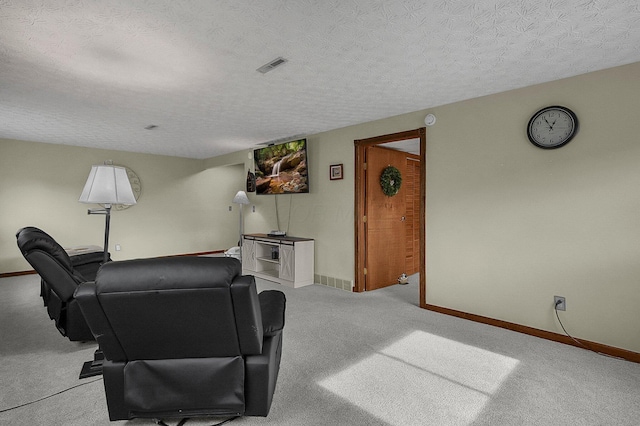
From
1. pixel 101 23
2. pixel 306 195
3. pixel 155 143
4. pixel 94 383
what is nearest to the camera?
pixel 101 23

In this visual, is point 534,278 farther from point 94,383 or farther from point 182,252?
point 182,252

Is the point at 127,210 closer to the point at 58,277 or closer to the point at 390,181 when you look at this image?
the point at 58,277

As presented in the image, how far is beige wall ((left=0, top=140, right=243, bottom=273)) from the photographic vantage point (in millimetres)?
5363

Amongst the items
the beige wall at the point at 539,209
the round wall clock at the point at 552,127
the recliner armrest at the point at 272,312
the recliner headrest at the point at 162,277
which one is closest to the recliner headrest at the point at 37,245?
the recliner headrest at the point at 162,277

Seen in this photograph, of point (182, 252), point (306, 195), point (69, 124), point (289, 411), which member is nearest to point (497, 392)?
point (289, 411)

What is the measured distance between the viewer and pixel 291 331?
9.84 feet

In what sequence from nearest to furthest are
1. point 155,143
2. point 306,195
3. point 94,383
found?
point 94,383 < point 306,195 < point 155,143

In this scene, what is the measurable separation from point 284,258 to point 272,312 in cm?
299

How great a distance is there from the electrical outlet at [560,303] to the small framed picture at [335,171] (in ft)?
9.31

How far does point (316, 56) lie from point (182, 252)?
249 inches

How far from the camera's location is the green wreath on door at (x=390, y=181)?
4.66 m

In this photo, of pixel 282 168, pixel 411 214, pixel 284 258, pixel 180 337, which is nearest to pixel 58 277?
pixel 180 337

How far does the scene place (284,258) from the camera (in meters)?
4.84

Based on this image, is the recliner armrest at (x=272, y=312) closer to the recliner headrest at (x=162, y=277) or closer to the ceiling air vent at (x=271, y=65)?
the recliner headrest at (x=162, y=277)
